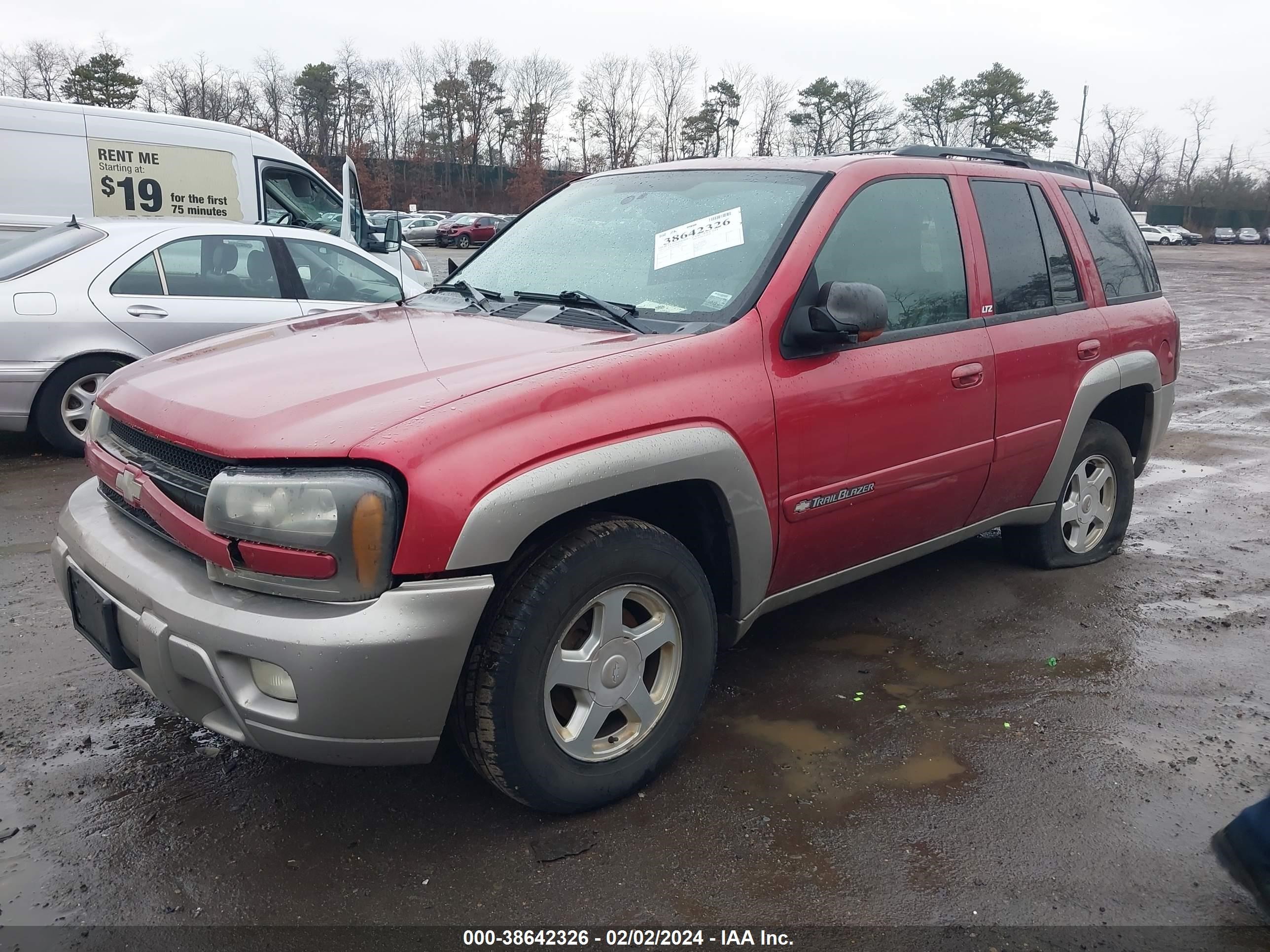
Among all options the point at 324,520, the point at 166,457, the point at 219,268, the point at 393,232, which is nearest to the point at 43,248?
the point at 219,268

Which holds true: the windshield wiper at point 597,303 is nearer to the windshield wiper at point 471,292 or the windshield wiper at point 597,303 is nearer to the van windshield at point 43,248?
the windshield wiper at point 471,292

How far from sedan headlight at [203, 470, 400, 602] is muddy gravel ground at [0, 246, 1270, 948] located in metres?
0.78

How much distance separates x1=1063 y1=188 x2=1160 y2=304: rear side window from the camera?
4.41 m

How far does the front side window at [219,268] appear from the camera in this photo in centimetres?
646

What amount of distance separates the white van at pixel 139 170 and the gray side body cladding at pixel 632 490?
19.8 ft

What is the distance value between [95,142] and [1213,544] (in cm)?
1016

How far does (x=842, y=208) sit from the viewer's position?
3.25 meters

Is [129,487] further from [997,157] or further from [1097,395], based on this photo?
[1097,395]

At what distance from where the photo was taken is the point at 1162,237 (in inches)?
2405

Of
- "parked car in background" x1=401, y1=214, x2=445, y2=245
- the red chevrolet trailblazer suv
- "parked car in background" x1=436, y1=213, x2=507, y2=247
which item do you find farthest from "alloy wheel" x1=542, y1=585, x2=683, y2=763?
"parked car in background" x1=401, y1=214, x2=445, y2=245

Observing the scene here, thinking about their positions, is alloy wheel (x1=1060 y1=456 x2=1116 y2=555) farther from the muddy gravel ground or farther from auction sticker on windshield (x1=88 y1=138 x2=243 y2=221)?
auction sticker on windshield (x1=88 y1=138 x2=243 y2=221)

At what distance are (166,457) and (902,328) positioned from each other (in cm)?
233

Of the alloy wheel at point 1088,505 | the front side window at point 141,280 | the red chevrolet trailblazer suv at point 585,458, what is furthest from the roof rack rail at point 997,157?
the front side window at point 141,280

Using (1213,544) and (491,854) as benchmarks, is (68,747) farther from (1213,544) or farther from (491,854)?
Answer: (1213,544)
